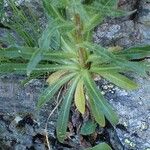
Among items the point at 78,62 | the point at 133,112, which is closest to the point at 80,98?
the point at 78,62

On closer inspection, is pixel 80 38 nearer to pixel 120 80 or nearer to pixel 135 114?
pixel 120 80

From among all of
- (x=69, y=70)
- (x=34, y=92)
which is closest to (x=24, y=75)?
(x=34, y=92)

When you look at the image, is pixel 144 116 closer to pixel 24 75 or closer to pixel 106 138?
pixel 106 138

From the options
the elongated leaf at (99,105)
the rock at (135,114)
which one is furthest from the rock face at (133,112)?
the elongated leaf at (99,105)

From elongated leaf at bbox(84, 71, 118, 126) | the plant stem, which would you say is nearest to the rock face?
elongated leaf at bbox(84, 71, 118, 126)

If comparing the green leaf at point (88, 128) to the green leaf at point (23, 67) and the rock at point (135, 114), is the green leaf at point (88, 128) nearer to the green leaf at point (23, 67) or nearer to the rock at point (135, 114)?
the rock at point (135, 114)

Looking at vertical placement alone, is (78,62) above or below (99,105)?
above

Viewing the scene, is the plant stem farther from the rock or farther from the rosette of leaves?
the rock
